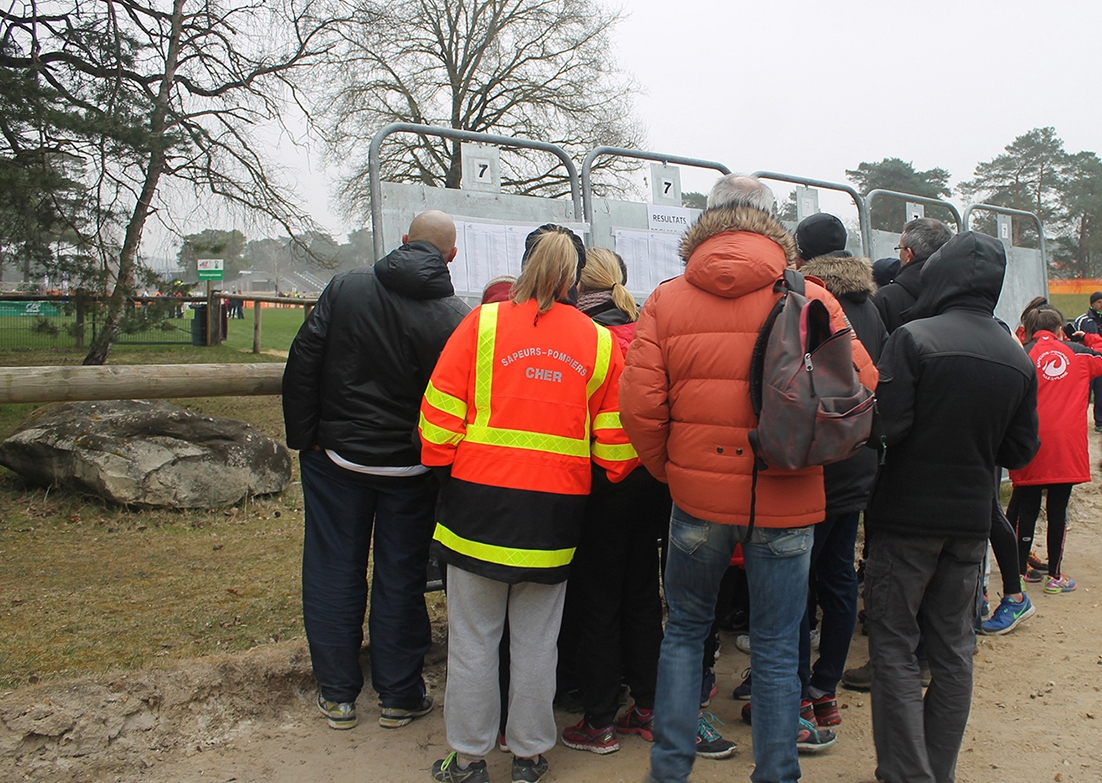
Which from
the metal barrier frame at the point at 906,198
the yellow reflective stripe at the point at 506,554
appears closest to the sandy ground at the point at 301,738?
the yellow reflective stripe at the point at 506,554

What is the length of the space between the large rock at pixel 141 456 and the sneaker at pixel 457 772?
359 cm

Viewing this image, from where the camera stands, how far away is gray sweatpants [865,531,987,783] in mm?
2793

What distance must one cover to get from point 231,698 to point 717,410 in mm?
2207

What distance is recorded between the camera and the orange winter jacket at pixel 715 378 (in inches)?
98.0

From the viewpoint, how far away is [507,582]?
2729 millimetres

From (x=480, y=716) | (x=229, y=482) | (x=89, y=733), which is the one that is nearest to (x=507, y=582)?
(x=480, y=716)

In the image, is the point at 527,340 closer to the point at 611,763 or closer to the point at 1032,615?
the point at 611,763

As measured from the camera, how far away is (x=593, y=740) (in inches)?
124

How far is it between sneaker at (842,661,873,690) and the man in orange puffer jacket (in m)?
1.31

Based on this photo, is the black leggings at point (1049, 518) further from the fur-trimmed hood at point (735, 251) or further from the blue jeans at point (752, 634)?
the fur-trimmed hood at point (735, 251)

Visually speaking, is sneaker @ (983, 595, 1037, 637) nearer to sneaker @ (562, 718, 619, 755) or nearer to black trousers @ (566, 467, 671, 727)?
black trousers @ (566, 467, 671, 727)

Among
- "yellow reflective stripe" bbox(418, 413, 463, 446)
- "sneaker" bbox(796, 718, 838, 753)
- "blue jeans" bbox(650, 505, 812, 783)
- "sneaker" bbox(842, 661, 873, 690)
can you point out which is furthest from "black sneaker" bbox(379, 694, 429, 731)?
"sneaker" bbox(842, 661, 873, 690)

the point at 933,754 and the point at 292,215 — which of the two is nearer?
the point at 933,754

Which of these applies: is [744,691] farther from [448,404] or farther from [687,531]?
[448,404]
